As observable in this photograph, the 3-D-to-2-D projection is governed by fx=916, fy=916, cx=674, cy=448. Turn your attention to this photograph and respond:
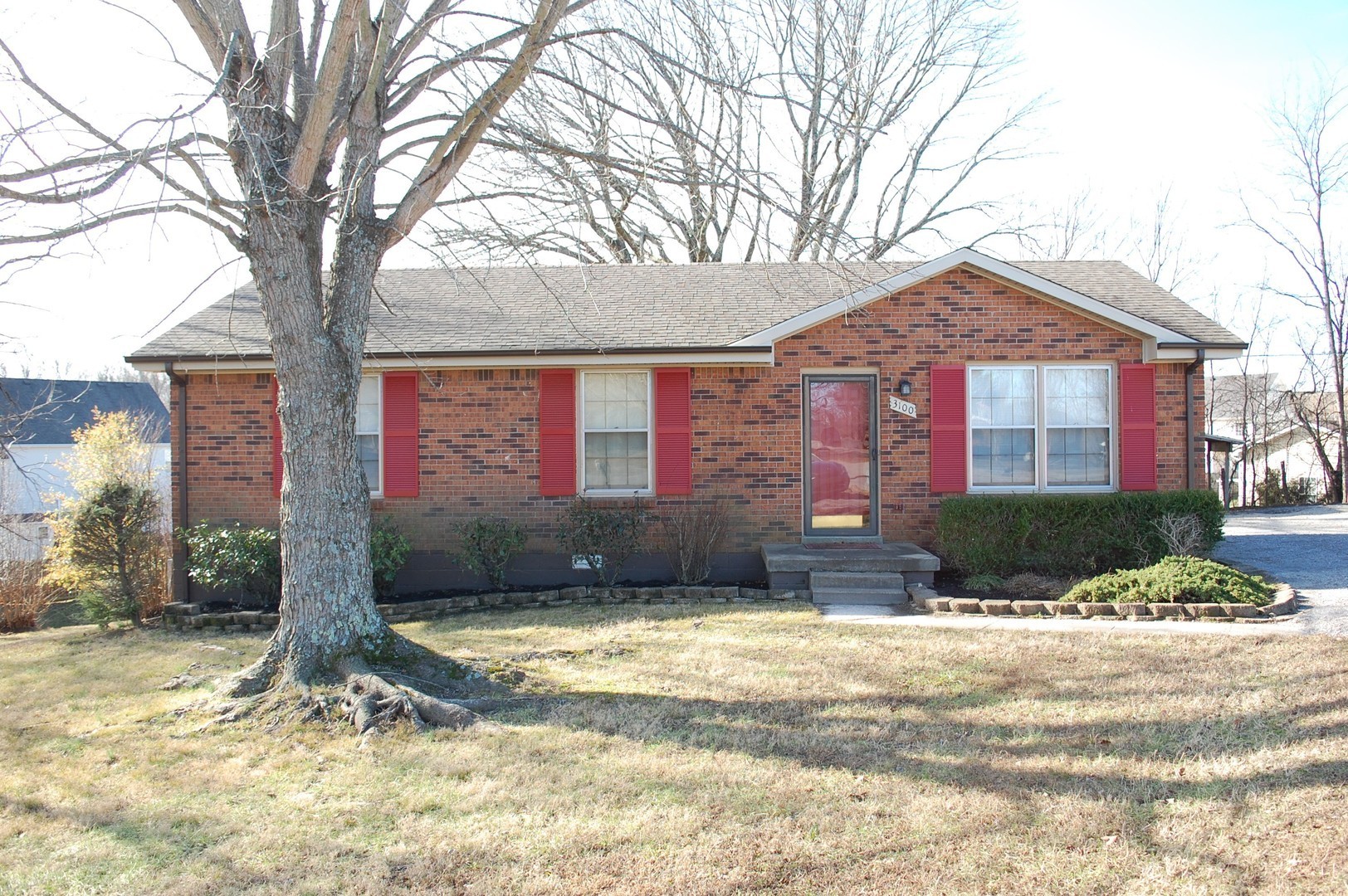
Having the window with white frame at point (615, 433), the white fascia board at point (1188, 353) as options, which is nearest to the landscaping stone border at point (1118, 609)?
the white fascia board at point (1188, 353)

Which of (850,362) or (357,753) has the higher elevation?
(850,362)

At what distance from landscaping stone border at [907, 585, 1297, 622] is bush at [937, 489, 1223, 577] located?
105 centimetres

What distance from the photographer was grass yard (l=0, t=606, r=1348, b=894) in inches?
147

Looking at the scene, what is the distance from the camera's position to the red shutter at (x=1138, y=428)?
11.0 m

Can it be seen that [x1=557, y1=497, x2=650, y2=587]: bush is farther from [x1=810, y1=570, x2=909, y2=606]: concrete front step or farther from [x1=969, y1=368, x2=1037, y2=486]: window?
[x1=969, y1=368, x2=1037, y2=486]: window

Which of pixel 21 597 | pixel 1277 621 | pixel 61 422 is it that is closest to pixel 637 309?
pixel 1277 621

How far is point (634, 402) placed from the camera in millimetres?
11383

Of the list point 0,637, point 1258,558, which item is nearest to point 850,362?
point 1258,558

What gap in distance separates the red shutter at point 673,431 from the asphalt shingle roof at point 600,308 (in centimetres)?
51

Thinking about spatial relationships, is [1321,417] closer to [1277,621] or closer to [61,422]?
[1277,621]

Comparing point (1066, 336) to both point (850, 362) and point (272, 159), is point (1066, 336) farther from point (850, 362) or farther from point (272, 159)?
point (272, 159)

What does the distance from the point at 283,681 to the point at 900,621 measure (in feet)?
17.6

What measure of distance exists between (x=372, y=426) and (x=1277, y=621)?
975 cm

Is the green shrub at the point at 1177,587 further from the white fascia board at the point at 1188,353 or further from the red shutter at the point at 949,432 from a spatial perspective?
the white fascia board at the point at 1188,353
